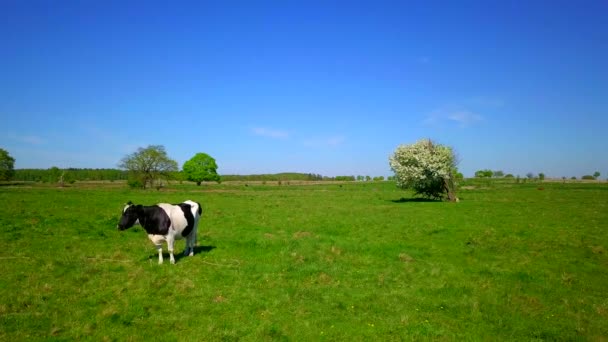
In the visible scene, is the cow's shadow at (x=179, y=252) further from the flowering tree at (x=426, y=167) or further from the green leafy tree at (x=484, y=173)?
the green leafy tree at (x=484, y=173)

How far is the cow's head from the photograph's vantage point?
1451 centimetres

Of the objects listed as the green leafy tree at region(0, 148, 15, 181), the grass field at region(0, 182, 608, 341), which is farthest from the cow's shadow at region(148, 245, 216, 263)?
the green leafy tree at region(0, 148, 15, 181)

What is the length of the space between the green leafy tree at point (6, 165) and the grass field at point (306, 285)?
95934mm

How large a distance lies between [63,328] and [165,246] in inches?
362

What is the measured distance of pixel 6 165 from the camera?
97438 millimetres

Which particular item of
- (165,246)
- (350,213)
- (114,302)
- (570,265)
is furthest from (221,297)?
(350,213)

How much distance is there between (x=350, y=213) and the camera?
105ft

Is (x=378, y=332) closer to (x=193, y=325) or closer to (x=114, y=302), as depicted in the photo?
(x=193, y=325)

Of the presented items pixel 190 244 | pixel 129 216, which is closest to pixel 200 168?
pixel 190 244

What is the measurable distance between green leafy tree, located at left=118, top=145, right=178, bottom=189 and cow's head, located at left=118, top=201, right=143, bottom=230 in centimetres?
7157

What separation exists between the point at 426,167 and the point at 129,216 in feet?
123

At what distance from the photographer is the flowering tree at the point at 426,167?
4469 cm

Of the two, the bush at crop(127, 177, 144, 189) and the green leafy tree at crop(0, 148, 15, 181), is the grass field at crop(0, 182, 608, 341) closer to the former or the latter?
the bush at crop(127, 177, 144, 189)

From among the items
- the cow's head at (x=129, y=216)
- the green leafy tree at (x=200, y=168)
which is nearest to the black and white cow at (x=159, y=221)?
the cow's head at (x=129, y=216)
